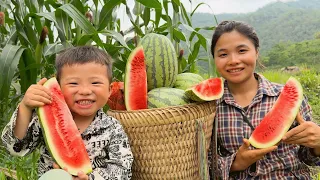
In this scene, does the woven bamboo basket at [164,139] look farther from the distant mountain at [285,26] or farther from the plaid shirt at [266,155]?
the distant mountain at [285,26]

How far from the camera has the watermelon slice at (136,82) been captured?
168 centimetres

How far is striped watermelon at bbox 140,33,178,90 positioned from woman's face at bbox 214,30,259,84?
0.82 feet

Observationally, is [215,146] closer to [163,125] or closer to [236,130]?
[236,130]

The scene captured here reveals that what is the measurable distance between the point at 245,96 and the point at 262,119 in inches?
7.3

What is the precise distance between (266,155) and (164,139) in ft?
1.95

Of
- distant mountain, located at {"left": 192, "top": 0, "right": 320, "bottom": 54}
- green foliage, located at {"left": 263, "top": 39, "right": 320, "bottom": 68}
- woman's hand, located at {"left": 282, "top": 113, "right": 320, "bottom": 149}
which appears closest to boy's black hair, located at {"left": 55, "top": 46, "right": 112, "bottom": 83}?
woman's hand, located at {"left": 282, "top": 113, "right": 320, "bottom": 149}

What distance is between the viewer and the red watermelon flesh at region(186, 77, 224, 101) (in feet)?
5.26

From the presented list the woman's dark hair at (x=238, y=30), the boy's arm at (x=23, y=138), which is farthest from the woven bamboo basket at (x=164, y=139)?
the woman's dark hair at (x=238, y=30)

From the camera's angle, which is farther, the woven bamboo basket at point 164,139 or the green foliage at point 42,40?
the green foliage at point 42,40

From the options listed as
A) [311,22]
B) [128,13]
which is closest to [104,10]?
[128,13]

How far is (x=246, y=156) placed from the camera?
167 cm

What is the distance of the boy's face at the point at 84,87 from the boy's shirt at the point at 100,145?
9cm

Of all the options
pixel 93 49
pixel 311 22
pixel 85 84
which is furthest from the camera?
pixel 311 22

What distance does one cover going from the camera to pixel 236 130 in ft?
6.09
